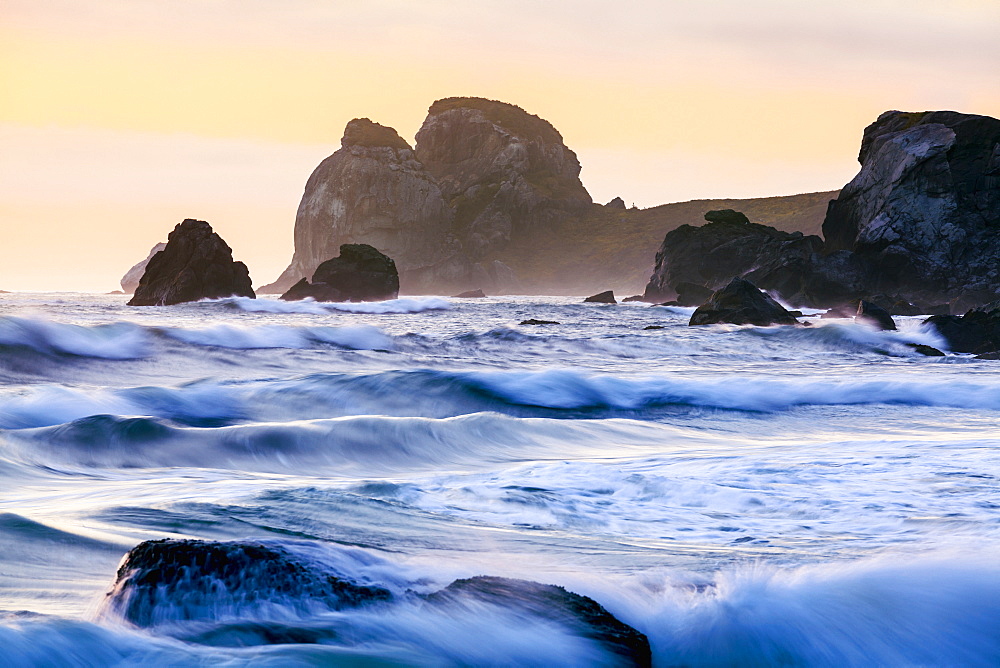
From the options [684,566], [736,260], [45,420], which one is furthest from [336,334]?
[736,260]

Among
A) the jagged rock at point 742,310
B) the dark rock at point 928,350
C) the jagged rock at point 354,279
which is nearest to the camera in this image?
the dark rock at point 928,350

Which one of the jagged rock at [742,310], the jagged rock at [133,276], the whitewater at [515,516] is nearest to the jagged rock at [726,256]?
the jagged rock at [742,310]

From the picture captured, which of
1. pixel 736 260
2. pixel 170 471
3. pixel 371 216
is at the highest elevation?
pixel 371 216

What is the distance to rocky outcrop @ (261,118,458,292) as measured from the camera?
476 feet

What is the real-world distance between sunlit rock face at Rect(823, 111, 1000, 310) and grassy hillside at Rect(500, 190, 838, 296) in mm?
89587

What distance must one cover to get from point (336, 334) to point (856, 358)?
11.3 m

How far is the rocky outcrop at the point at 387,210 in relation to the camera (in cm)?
14500

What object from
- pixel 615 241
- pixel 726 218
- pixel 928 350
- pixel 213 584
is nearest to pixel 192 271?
pixel 726 218

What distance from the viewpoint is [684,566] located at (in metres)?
3.87

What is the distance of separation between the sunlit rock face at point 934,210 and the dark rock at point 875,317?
21565mm

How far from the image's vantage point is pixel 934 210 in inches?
1857

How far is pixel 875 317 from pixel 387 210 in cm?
12485

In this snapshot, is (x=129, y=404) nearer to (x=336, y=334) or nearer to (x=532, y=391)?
(x=532, y=391)

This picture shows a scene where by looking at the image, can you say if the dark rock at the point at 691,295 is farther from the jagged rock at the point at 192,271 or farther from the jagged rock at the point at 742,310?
the jagged rock at the point at 192,271
